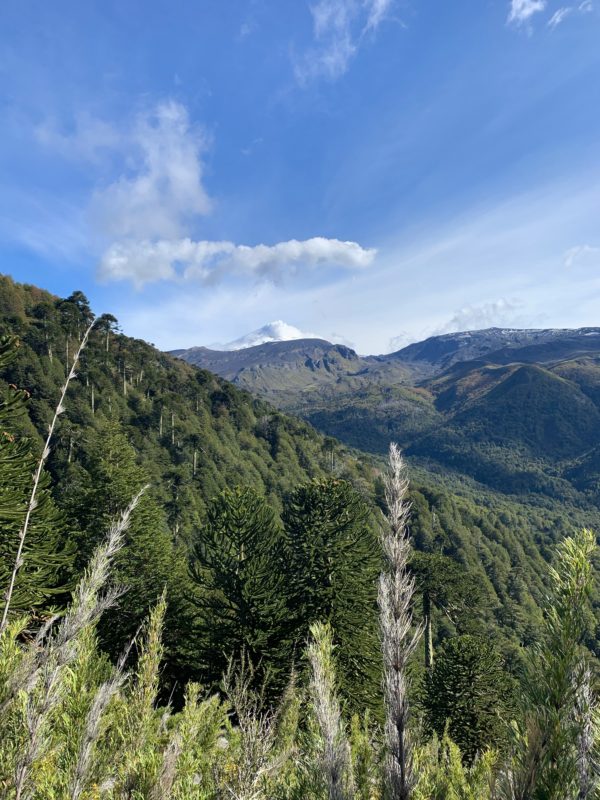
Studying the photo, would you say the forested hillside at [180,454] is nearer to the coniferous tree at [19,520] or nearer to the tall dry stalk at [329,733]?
the coniferous tree at [19,520]

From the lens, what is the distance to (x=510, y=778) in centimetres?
217

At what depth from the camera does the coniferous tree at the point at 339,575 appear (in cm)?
2044

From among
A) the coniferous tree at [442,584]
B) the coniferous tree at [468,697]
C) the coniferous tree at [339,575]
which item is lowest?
the coniferous tree at [442,584]

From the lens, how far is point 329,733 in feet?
9.94

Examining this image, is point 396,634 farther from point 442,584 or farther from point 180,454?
point 180,454

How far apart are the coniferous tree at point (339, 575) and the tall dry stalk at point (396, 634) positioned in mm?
18659

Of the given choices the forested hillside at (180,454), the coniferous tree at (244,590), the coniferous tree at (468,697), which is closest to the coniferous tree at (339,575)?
the coniferous tree at (244,590)

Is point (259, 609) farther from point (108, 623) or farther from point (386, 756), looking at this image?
point (386, 756)

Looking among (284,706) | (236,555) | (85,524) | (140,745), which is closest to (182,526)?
(85,524)

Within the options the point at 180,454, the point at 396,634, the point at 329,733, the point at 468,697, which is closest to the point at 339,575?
the point at 468,697

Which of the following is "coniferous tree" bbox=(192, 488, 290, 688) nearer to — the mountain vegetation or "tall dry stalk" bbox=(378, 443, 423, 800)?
the mountain vegetation

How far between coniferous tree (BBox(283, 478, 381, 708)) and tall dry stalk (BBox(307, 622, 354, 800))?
17.9 metres

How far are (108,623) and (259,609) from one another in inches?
325

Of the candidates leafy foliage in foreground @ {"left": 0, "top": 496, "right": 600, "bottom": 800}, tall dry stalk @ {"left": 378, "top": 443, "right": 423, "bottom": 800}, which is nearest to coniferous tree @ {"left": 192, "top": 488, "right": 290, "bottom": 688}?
leafy foliage in foreground @ {"left": 0, "top": 496, "right": 600, "bottom": 800}
